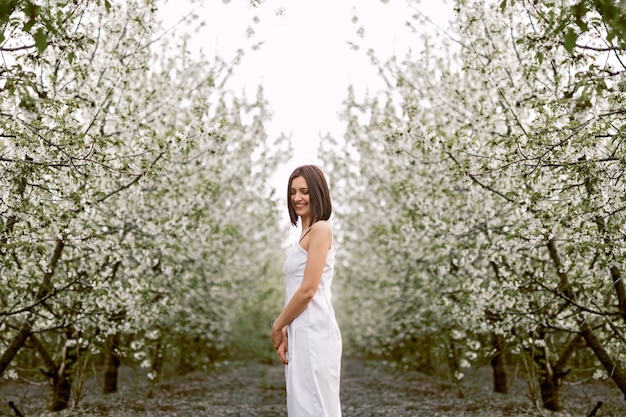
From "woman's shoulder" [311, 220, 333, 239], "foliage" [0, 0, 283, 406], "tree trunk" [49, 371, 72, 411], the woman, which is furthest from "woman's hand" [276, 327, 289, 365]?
"tree trunk" [49, 371, 72, 411]

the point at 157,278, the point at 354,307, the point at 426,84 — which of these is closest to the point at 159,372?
the point at 157,278

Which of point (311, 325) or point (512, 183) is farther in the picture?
point (512, 183)

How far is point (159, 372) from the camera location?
1084cm

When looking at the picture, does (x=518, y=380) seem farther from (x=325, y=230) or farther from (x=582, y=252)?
(x=325, y=230)

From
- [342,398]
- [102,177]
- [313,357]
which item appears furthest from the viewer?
[342,398]

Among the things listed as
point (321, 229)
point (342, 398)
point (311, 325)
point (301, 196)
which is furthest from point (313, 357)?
point (342, 398)

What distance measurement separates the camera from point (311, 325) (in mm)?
3225

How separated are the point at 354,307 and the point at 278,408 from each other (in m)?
11.8

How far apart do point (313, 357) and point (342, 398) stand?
851 centimetres

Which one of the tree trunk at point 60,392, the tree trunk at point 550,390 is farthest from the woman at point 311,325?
the tree trunk at point 60,392

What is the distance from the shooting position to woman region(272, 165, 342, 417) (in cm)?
317

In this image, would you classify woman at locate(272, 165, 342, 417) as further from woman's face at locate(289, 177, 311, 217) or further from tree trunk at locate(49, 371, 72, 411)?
tree trunk at locate(49, 371, 72, 411)

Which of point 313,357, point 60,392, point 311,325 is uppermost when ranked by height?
point 60,392

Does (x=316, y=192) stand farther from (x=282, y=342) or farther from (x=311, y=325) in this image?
(x=282, y=342)
